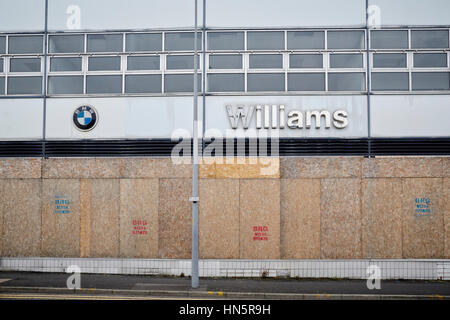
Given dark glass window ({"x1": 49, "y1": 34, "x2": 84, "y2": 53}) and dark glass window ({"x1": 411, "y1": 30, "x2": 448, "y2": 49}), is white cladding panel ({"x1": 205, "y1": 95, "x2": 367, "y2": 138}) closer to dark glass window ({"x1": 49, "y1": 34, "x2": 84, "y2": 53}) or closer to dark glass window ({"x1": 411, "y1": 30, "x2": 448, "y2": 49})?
dark glass window ({"x1": 411, "y1": 30, "x2": 448, "y2": 49})

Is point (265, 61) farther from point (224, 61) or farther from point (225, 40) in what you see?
point (225, 40)

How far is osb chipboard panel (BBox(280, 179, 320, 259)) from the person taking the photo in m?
12.0

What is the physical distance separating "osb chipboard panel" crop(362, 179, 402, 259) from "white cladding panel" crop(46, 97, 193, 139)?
20.3ft

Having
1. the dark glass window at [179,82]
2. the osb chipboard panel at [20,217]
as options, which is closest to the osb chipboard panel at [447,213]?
the dark glass window at [179,82]

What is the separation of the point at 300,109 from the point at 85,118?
7064 millimetres

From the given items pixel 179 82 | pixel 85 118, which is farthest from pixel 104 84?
pixel 179 82

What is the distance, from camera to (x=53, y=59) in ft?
42.6

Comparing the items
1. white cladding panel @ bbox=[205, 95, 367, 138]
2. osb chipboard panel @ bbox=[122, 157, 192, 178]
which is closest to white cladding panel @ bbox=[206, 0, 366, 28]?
white cladding panel @ bbox=[205, 95, 367, 138]

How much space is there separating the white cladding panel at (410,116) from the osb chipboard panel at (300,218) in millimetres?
2865

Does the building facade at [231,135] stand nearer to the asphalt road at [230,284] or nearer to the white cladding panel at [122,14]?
the white cladding panel at [122,14]

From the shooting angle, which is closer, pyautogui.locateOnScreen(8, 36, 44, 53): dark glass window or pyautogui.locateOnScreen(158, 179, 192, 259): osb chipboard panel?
pyautogui.locateOnScreen(158, 179, 192, 259): osb chipboard panel

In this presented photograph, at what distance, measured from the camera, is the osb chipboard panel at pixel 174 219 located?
1214 cm
